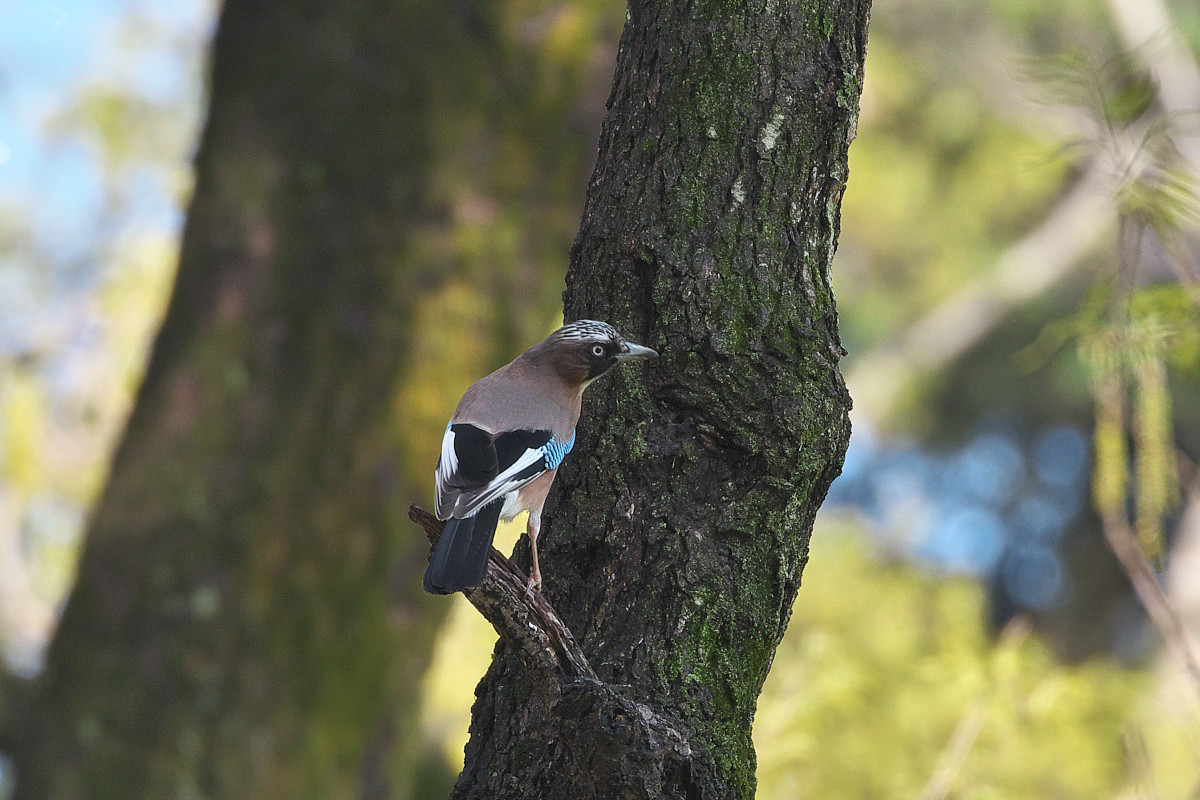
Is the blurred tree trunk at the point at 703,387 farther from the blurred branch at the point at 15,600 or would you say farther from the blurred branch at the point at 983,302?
the blurred branch at the point at 983,302

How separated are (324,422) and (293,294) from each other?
0.65 m

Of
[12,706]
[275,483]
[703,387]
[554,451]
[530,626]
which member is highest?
[275,483]

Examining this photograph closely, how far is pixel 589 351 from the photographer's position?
2.58 metres

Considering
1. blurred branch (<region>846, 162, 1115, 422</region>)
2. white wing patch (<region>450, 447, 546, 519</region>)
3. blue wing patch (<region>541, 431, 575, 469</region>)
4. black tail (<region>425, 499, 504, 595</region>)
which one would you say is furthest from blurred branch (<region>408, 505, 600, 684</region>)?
blurred branch (<region>846, 162, 1115, 422</region>)

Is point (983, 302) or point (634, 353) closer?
point (634, 353)

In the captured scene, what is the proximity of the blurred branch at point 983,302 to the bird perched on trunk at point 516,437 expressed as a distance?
10.5 meters

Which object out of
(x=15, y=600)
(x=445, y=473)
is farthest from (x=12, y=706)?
(x=445, y=473)

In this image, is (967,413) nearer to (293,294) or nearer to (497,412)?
(293,294)

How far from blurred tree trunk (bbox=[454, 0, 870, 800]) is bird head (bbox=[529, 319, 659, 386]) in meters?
0.06

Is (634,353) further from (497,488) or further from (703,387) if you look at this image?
(497,488)

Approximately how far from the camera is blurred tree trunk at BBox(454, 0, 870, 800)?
2375 millimetres

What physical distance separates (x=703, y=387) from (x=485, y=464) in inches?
20.3

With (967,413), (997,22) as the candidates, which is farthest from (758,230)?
(967,413)

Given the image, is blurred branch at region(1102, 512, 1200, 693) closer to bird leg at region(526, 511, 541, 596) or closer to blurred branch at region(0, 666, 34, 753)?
bird leg at region(526, 511, 541, 596)
